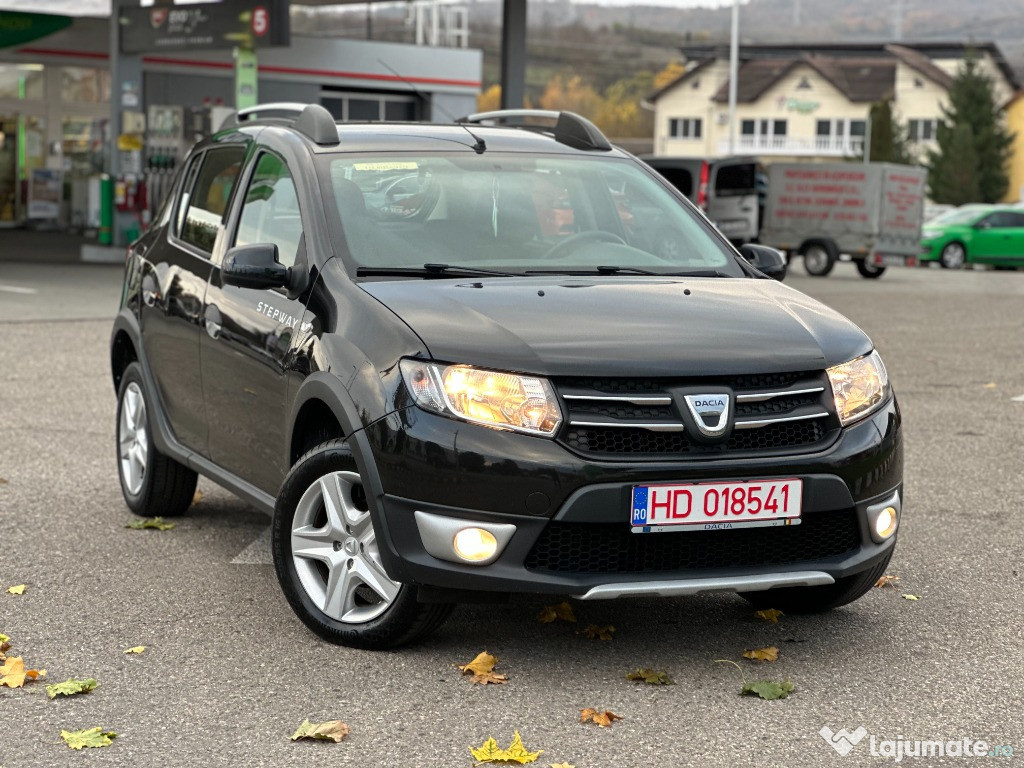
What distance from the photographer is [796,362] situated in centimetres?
467

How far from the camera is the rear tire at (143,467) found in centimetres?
682

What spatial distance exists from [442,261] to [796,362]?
1337mm

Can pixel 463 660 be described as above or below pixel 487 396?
below

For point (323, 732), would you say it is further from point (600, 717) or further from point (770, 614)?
point (770, 614)

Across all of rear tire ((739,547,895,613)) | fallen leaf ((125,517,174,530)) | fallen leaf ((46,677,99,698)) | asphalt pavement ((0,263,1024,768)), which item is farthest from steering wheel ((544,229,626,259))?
fallen leaf ((125,517,174,530))

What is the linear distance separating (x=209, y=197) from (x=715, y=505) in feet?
9.85

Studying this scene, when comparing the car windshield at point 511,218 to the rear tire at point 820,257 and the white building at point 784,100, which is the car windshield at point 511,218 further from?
the white building at point 784,100

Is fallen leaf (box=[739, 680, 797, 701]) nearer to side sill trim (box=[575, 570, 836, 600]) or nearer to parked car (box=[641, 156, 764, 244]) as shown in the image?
side sill trim (box=[575, 570, 836, 600])

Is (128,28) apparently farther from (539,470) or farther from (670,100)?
(670,100)

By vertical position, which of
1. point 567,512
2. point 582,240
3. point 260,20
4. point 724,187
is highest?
point 260,20

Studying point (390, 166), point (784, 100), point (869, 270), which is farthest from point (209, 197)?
point (784, 100)

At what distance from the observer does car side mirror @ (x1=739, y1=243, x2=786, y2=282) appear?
604 centimetres

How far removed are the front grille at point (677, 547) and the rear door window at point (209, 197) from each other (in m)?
2.42

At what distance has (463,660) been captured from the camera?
4.80 m
